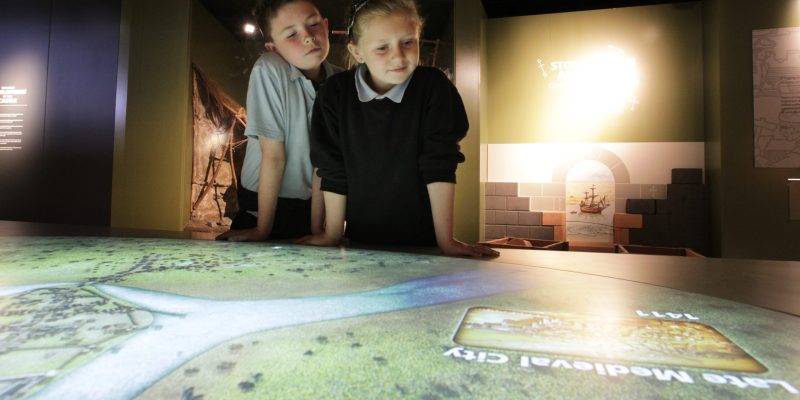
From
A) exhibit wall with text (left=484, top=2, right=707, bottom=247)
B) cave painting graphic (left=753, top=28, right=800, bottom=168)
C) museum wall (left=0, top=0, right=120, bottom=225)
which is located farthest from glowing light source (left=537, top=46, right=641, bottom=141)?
museum wall (left=0, top=0, right=120, bottom=225)

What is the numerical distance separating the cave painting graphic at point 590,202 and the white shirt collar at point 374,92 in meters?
2.03

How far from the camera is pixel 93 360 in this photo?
0.35 m

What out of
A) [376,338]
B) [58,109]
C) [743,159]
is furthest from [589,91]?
[58,109]

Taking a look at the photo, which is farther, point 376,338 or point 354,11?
point 354,11

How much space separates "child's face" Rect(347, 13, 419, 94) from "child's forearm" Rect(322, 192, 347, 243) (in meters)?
0.40

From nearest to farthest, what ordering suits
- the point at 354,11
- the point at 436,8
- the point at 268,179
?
the point at 354,11 < the point at 268,179 < the point at 436,8

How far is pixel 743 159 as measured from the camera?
8.44 ft

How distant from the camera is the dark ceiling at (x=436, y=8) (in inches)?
82.9

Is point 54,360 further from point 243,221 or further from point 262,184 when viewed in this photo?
point 243,221

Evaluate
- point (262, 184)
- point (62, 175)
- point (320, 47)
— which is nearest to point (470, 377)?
point (262, 184)

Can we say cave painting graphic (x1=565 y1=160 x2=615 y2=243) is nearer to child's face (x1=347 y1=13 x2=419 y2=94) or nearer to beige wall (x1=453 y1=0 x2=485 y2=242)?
beige wall (x1=453 y1=0 x2=485 y2=242)

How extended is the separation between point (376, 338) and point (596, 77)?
10.2 ft

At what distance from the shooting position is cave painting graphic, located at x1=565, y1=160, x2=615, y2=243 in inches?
114

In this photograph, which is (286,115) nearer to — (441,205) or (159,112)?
(441,205)
